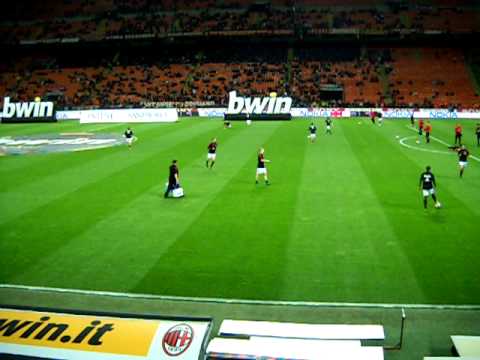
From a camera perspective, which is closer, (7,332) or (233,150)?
(7,332)

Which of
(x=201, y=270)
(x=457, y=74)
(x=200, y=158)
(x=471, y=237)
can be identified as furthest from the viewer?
(x=457, y=74)

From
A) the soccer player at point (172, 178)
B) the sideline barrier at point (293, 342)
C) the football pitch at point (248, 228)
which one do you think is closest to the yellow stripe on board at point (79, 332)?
the sideline barrier at point (293, 342)

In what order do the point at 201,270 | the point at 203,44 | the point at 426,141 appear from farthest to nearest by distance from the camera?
the point at 203,44 → the point at 426,141 → the point at 201,270

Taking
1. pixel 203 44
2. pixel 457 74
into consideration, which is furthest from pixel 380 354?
pixel 203 44

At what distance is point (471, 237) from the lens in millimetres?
14781

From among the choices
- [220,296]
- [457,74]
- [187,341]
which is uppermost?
[457,74]

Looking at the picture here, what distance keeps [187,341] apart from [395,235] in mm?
9333

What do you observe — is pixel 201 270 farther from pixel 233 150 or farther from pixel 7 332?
pixel 233 150

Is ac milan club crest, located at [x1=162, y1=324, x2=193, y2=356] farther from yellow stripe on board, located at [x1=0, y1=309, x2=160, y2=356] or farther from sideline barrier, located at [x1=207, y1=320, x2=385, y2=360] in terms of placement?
sideline barrier, located at [x1=207, y1=320, x2=385, y2=360]

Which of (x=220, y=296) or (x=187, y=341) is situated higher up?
(x=187, y=341)

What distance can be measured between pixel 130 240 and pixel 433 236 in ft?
31.5

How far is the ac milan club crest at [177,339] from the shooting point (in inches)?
302

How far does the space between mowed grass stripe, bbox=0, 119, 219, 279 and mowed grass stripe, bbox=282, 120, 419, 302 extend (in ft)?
24.1

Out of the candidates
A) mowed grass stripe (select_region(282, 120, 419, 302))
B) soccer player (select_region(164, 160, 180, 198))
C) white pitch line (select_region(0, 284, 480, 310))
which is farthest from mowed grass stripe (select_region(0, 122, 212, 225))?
mowed grass stripe (select_region(282, 120, 419, 302))
